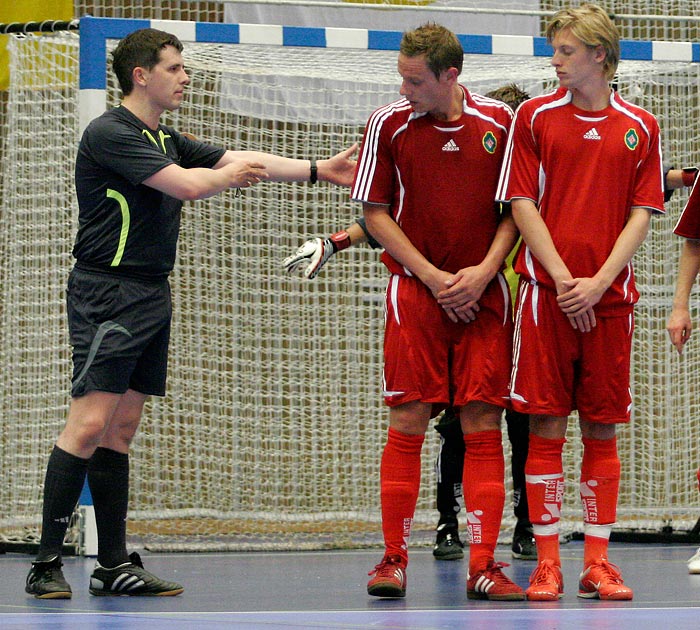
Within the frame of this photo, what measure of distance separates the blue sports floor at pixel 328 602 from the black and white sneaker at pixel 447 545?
0.19ft

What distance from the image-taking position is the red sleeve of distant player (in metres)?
4.63

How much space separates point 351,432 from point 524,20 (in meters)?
2.53

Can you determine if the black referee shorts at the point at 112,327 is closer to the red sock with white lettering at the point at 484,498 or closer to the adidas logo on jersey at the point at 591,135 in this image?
the red sock with white lettering at the point at 484,498

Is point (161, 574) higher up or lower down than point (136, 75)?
lower down

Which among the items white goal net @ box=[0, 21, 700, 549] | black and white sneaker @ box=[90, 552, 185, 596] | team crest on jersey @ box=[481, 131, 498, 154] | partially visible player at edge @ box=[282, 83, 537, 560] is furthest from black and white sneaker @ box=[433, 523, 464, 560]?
team crest on jersey @ box=[481, 131, 498, 154]

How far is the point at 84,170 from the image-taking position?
4207 millimetres

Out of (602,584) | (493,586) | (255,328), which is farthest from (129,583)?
(255,328)

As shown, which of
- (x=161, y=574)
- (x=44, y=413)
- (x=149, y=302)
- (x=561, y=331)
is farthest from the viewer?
(x=44, y=413)

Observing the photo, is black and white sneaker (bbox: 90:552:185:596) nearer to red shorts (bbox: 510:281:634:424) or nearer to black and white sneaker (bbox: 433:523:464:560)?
red shorts (bbox: 510:281:634:424)

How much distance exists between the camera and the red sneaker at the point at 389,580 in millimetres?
3945

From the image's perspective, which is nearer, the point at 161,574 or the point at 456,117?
the point at 456,117

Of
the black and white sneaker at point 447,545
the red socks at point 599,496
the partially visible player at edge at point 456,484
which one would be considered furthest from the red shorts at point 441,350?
the black and white sneaker at point 447,545

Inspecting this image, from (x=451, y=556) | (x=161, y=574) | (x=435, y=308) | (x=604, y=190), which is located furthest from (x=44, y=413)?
(x=604, y=190)

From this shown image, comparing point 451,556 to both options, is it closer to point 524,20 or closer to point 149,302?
point 149,302
